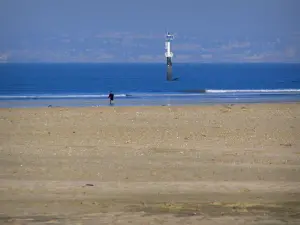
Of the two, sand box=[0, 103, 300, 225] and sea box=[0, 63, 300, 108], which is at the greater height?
sea box=[0, 63, 300, 108]

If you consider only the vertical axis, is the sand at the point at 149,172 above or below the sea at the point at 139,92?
below

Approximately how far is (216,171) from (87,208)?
405 cm

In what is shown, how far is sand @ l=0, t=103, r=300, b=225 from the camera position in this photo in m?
9.67

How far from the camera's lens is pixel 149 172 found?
1323 centimetres

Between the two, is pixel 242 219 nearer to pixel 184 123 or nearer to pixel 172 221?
pixel 172 221

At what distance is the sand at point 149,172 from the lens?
381 inches
